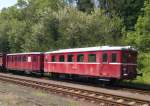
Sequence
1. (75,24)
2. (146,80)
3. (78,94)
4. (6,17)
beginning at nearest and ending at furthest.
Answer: (78,94) < (146,80) < (75,24) < (6,17)

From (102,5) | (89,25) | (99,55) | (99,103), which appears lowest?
(99,103)

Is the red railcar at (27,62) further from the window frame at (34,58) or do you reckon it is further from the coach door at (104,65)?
the coach door at (104,65)

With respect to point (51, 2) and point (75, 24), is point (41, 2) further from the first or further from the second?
point (75, 24)

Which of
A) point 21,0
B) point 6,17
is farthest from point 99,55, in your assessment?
point 6,17

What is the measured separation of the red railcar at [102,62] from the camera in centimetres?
2766

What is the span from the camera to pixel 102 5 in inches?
3723

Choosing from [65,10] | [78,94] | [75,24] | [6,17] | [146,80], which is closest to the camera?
[78,94]

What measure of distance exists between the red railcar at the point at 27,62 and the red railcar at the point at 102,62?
7266 millimetres

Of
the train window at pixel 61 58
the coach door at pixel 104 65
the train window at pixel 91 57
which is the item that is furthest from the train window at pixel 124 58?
the train window at pixel 61 58

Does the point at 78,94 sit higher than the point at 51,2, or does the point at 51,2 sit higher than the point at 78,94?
the point at 51,2

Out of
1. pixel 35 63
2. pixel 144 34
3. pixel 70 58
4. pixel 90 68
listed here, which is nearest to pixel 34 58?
pixel 35 63

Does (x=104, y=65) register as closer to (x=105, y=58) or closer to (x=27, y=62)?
(x=105, y=58)

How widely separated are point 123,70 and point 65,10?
104ft

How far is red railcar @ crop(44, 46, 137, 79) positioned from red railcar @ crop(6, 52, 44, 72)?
7.27 m
